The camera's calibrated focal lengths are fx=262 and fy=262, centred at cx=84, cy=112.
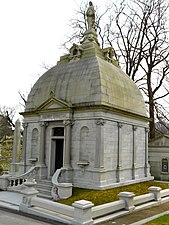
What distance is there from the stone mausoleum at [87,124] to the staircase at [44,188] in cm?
80

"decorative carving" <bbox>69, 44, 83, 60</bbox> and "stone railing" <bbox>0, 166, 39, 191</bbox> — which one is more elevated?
"decorative carving" <bbox>69, 44, 83, 60</bbox>

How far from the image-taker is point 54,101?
1616cm

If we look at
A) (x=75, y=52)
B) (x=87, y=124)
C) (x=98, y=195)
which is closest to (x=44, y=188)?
(x=98, y=195)

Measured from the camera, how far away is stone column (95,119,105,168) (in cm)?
1449

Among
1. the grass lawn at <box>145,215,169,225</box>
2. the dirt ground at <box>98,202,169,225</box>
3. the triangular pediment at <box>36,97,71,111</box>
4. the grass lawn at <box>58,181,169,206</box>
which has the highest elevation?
the triangular pediment at <box>36,97,71,111</box>

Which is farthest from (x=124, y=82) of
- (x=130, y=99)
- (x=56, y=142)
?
(x=56, y=142)

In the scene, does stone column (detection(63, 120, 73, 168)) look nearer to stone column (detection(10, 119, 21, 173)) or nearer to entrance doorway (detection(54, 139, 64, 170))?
entrance doorway (detection(54, 139, 64, 170))

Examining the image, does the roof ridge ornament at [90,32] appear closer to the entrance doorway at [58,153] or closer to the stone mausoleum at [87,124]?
the stone mausoleum at [87,124]

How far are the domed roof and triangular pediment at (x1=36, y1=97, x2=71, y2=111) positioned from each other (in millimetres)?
331

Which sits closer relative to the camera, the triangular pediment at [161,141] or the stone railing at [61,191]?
the stone railing at [61,191]

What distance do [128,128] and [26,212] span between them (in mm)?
8775

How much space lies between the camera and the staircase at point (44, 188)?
46.2ft

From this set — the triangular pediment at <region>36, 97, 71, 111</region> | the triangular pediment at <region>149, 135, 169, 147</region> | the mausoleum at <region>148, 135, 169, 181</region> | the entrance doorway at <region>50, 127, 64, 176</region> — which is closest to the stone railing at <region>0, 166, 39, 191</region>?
the entrance doorway at <region>50, 127, 64, 176</region>

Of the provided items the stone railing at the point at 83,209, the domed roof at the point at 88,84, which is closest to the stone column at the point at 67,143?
the domed roof at the point at 88,84
